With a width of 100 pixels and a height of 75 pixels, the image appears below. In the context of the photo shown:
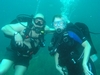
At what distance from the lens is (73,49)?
14.6ft

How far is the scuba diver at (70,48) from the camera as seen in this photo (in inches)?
168

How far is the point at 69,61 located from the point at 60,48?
46cm

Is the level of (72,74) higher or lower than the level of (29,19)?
lower

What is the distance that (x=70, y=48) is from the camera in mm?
4430

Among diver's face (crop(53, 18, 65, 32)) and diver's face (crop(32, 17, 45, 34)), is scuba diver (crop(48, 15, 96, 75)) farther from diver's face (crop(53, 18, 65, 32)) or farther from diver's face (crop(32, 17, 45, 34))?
diver's face (crop(32, 17, 45, 34))

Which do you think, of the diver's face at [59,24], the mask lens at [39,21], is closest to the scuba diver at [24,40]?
the mask lens at [39,21]

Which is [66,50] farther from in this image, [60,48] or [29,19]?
[29,19]

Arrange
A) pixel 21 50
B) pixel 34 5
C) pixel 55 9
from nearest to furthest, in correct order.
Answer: pixel 21 50 → pixel 55 9 → pixel 34 5

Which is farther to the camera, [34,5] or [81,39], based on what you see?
[34,5]

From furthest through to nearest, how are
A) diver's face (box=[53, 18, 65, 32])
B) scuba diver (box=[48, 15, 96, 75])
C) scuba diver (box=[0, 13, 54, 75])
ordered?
scuba diver (box=[0, 13, 54, 75]) < diver's face (box=[53, 18, 65, 32]) < scuba diver (box=[48, 15, 96, 75])

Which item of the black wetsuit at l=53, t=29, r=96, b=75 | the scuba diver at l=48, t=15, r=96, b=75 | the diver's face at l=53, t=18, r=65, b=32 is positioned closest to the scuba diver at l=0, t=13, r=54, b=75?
the diver's face at l=53, t=18, r=65, b=32

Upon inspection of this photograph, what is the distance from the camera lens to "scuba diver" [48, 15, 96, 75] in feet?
14.0

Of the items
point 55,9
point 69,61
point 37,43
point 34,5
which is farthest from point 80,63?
point 34,5

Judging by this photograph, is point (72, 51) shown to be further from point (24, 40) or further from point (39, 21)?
point (24, 40)
